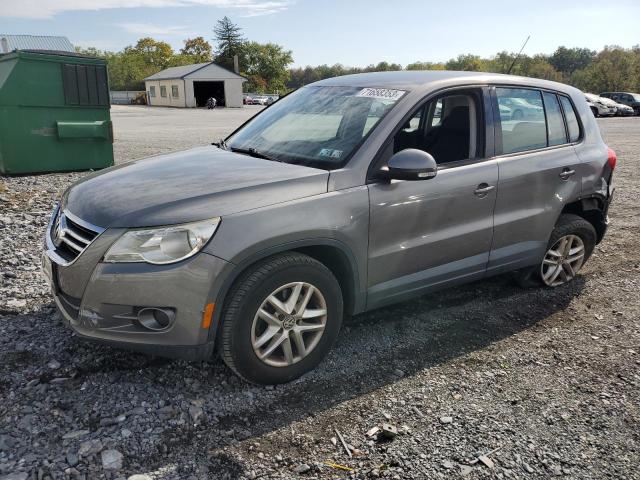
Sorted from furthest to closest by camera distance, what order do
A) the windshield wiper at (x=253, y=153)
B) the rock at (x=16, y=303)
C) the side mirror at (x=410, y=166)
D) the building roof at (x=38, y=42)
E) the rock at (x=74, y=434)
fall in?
the building roof at (x=38, y=42), the rock at (x=16, y=303), the windshield wiper at (x=253, y=153), the side mirror at (x=410, y=166), the rock at (x=74, y=434)

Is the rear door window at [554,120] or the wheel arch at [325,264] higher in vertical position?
the rear door window at [554,120]

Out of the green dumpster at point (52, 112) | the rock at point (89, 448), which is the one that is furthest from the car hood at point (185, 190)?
the green dumpster at point (52, 112)

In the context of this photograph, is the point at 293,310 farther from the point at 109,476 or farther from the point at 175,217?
the point at 109,476

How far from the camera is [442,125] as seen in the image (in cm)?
419

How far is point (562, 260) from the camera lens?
4809mm

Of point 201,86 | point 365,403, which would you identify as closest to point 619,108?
point 365,403

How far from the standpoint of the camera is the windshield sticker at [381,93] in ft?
12.1

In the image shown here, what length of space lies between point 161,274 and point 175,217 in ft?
0.99

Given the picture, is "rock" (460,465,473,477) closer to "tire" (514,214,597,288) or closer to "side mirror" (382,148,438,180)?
"side mirror" (382,148,438,180)

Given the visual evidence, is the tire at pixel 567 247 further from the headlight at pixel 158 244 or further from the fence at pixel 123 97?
the fence at pixel 123 97

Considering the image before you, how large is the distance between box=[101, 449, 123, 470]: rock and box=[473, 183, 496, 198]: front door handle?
2.76 m

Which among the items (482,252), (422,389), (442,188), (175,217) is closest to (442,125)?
(442,188)

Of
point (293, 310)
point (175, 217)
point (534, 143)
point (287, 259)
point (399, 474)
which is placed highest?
point (534, 143)

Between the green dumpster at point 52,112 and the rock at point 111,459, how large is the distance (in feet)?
24.9
